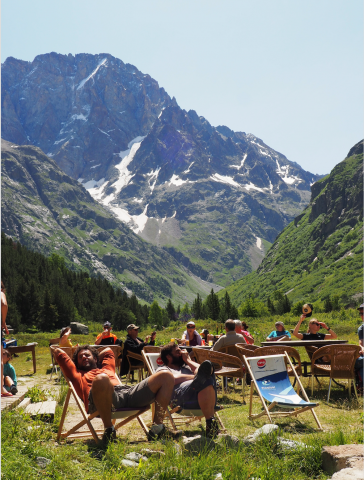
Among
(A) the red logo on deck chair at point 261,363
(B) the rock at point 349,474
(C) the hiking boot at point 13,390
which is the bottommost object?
(C) the hiking boot at point 13,390

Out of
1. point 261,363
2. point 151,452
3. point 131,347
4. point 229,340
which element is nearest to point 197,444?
point 151,452

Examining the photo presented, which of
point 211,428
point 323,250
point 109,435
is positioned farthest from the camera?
point 323,250

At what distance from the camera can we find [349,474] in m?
3.18

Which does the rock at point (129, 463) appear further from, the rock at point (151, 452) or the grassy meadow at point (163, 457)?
the rock at point (151, 452)

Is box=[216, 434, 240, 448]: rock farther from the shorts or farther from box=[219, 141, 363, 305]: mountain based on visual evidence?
box=[219, 141, 363, 305]: mountain

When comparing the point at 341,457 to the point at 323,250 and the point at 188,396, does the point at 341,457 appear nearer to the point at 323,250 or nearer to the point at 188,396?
the point at 188,396

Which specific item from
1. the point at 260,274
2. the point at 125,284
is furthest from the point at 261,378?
the point at 125,284

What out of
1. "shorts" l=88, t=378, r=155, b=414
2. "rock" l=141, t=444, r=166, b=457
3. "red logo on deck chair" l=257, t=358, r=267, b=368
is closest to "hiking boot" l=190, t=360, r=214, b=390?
"shorts" l=88, t=378, r=155, b=414

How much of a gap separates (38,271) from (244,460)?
67.9 m

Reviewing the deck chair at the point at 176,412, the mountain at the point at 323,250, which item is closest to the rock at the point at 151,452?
the deck chair at the point at 176,412

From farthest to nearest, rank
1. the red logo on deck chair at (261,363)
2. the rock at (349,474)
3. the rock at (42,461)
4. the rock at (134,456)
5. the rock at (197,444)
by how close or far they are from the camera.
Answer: the red logo on deck chair at (261,363) < the rock at (197,444) < the rock at (134,456) < the rock at (42,461) < the rock at (349,474)

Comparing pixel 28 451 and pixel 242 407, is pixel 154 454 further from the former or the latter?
pixel 242 407

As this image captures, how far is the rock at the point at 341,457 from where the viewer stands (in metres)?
3.38

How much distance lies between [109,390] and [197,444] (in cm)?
113
